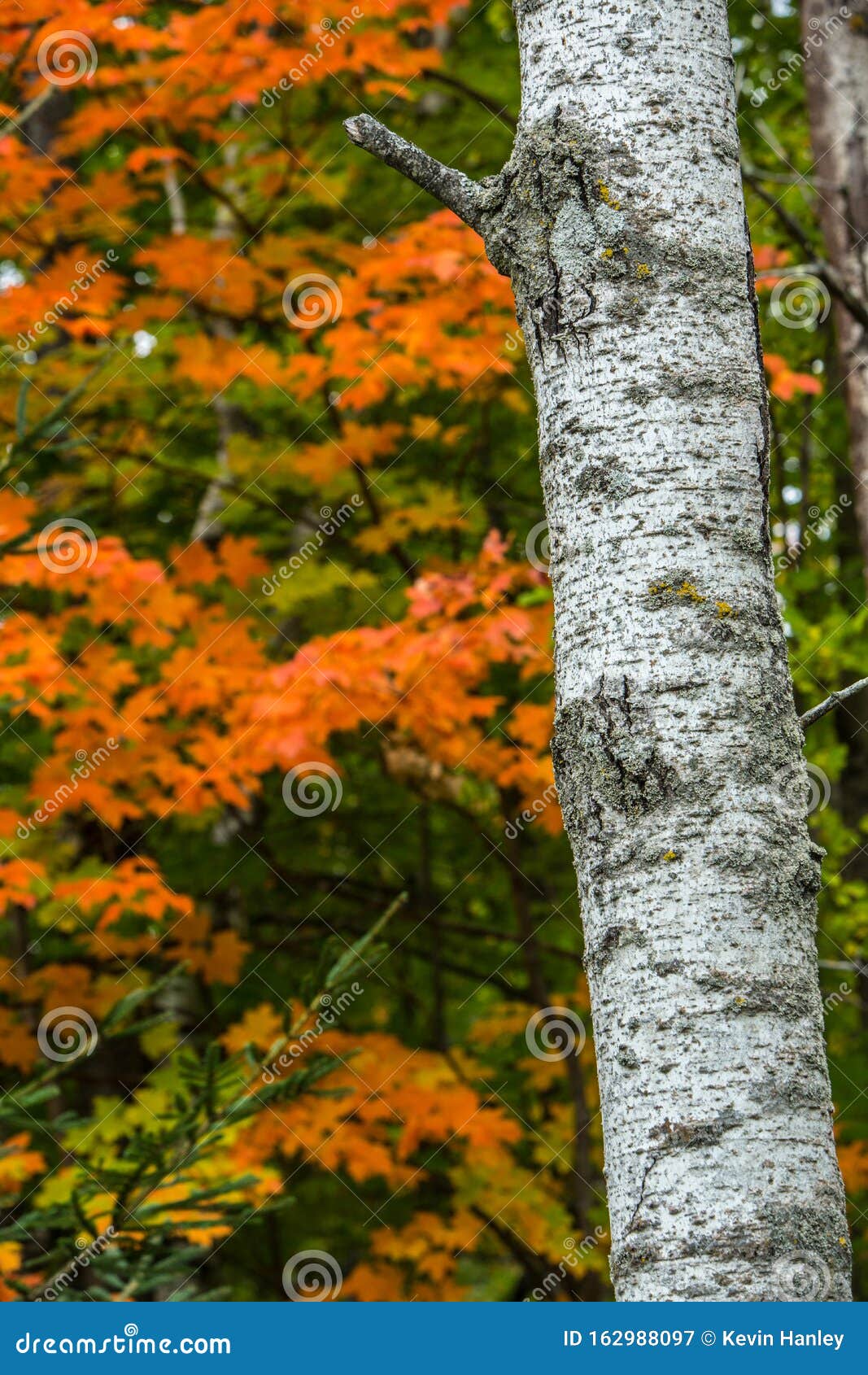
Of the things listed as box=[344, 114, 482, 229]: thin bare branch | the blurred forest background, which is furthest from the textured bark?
box=[344, 114, 482, 229]: thin bare branch

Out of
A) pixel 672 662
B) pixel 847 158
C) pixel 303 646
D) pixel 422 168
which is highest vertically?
pixel 847 158

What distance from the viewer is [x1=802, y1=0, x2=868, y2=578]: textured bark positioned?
397 centimetres

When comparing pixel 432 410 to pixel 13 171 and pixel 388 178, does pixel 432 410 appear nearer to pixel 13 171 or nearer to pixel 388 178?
pixel 388 178

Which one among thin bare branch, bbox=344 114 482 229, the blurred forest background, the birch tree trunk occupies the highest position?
the blurred forest background

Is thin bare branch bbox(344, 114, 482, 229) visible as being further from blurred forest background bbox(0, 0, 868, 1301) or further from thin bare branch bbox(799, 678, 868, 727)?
blurred forest background bbox(0, 0, 868, 1301)

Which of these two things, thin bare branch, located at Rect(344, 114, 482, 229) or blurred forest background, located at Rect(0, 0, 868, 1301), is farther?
blurred forest background, located at Rect(0, 0, 868, 1301)

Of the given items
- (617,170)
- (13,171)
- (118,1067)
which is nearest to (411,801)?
(118,1067)

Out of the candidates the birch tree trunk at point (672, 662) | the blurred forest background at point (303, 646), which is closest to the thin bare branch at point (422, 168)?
the birch tree trunk at point (672, 662)

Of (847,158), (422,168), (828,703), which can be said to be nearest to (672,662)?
(828,703)

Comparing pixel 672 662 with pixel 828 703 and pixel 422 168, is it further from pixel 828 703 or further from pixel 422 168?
pixel 422 168

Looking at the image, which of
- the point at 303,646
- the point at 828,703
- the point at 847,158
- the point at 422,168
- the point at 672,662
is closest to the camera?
the point at 672,662

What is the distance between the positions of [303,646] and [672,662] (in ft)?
Result: 11.6

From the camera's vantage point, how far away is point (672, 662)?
1048mm

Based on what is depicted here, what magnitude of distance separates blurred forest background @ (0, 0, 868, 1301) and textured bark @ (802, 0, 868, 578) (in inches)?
9.6
